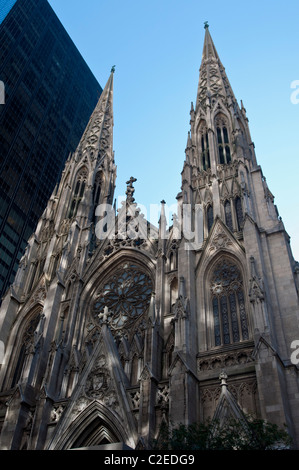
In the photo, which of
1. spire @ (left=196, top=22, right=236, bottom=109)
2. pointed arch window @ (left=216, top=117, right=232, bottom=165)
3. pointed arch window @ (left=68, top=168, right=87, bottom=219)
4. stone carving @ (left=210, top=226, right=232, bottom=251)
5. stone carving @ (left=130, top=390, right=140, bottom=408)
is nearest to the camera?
stone carving @ (left=130, top=390, right=140, bottom=408)

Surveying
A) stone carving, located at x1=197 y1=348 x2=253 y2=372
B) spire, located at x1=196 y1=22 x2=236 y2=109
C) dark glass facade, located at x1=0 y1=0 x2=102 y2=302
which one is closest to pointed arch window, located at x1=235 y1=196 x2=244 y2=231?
stone carving, located at x1=197 y1=348 x2=253 y2=372

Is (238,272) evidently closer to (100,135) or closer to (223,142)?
(223,142)

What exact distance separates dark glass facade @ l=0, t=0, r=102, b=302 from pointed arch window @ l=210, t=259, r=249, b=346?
1053 inches

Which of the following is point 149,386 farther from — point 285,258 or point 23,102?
point 23,102

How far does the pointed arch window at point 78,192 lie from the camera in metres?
34.6

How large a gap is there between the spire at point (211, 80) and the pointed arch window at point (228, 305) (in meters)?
16.3

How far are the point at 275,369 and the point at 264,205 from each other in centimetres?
1048

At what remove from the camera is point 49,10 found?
73.5 meters

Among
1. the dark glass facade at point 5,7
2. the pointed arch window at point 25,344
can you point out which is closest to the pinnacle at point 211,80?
the pointed arch window at point 25,344

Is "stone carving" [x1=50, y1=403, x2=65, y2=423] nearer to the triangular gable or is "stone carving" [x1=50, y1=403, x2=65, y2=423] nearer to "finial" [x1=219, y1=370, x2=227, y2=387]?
the triangular gable

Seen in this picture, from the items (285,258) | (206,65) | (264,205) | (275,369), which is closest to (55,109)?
(206,65)

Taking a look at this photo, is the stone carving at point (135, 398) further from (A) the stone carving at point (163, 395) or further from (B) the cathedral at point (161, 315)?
(A) the stone carving at point (163, 395)

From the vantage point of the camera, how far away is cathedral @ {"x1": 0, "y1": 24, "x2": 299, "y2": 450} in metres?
17.8

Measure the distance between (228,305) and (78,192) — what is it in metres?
18.9
